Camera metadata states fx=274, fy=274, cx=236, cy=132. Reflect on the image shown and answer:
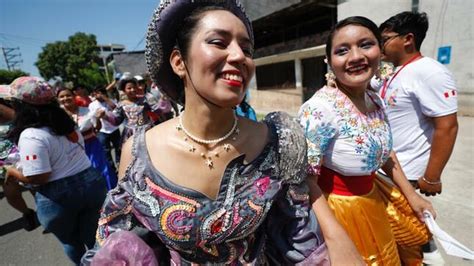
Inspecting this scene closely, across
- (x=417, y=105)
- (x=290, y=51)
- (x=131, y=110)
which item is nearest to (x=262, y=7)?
(x=290, y=51)

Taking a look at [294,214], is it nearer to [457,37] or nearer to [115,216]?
[115,216]

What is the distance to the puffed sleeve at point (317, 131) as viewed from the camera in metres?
1.24

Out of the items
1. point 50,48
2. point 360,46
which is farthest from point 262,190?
point 50,48

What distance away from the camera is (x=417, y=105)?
1.79 m

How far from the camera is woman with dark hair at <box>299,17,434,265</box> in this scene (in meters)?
1.30

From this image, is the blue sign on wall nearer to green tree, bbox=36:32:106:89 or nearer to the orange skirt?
the orange skirt

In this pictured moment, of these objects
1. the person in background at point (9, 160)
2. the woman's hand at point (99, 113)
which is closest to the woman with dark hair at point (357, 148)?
the person in background at point (9, 160)

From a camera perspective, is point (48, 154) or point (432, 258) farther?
point (48, 154)

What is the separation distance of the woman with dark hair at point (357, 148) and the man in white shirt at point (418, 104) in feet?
1.26

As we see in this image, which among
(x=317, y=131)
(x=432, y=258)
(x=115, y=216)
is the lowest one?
(x=432, y=258)

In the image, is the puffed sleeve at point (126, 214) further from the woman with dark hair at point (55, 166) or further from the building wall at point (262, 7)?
the building wall at point (262, 7)

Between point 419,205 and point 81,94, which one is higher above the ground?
point 81,94

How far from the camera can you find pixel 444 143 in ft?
5.59

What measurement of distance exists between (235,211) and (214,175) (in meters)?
0.15
